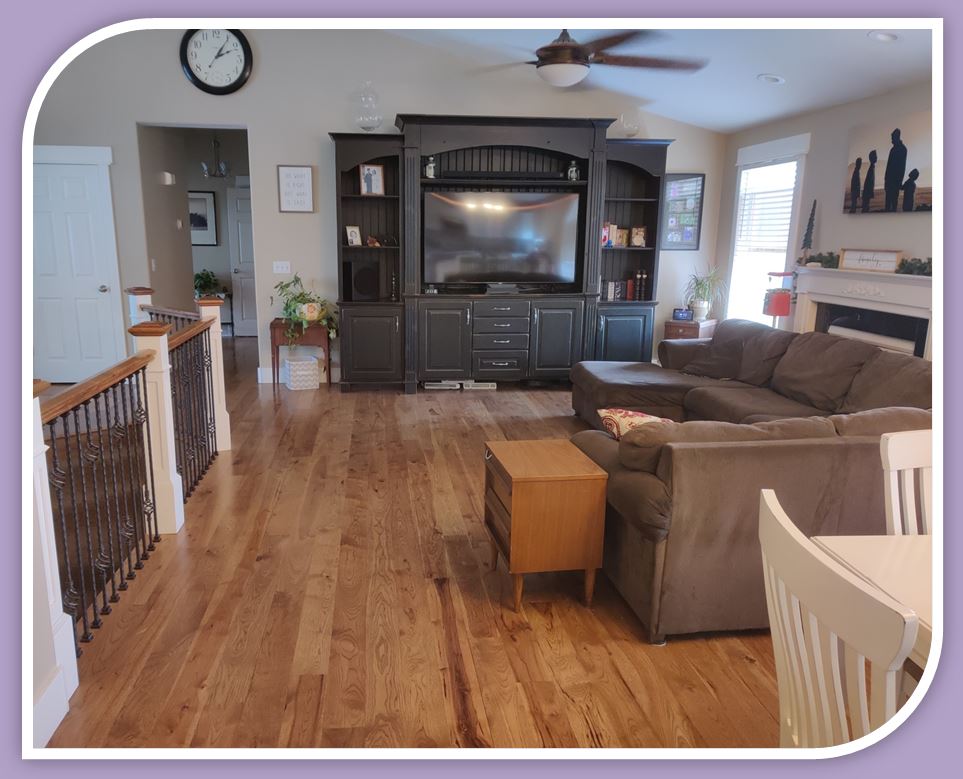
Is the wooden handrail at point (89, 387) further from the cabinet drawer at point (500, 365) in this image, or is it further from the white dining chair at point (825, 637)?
the cabinet drawer at point (500, 365)

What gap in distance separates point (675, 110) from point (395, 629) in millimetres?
5546

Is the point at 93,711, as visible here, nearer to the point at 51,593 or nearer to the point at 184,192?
the point at 51,593

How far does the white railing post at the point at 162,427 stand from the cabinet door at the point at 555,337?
141 inches

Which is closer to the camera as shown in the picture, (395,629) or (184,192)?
(395,629)

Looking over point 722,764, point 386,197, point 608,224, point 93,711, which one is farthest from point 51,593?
point 608,224

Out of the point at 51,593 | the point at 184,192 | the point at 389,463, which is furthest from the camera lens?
the point at 184,192

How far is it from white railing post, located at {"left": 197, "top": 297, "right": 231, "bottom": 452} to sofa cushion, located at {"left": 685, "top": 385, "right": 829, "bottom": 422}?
120 inches

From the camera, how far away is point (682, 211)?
22.7ft

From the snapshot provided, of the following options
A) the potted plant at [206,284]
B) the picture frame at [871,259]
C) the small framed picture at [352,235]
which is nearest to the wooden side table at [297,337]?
the small framed picture at [352,235]

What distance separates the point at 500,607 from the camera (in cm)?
275

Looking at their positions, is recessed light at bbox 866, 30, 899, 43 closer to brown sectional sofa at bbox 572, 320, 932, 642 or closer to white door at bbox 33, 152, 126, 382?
brown sectional sofa at bbox 572, 320, 932, 642

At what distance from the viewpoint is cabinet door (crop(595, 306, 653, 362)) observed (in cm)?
646

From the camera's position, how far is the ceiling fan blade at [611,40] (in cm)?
429

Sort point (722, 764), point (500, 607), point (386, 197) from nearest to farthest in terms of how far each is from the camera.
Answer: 1. point (722, 764)
2. point (500, 607)
3. point (386, 197)
